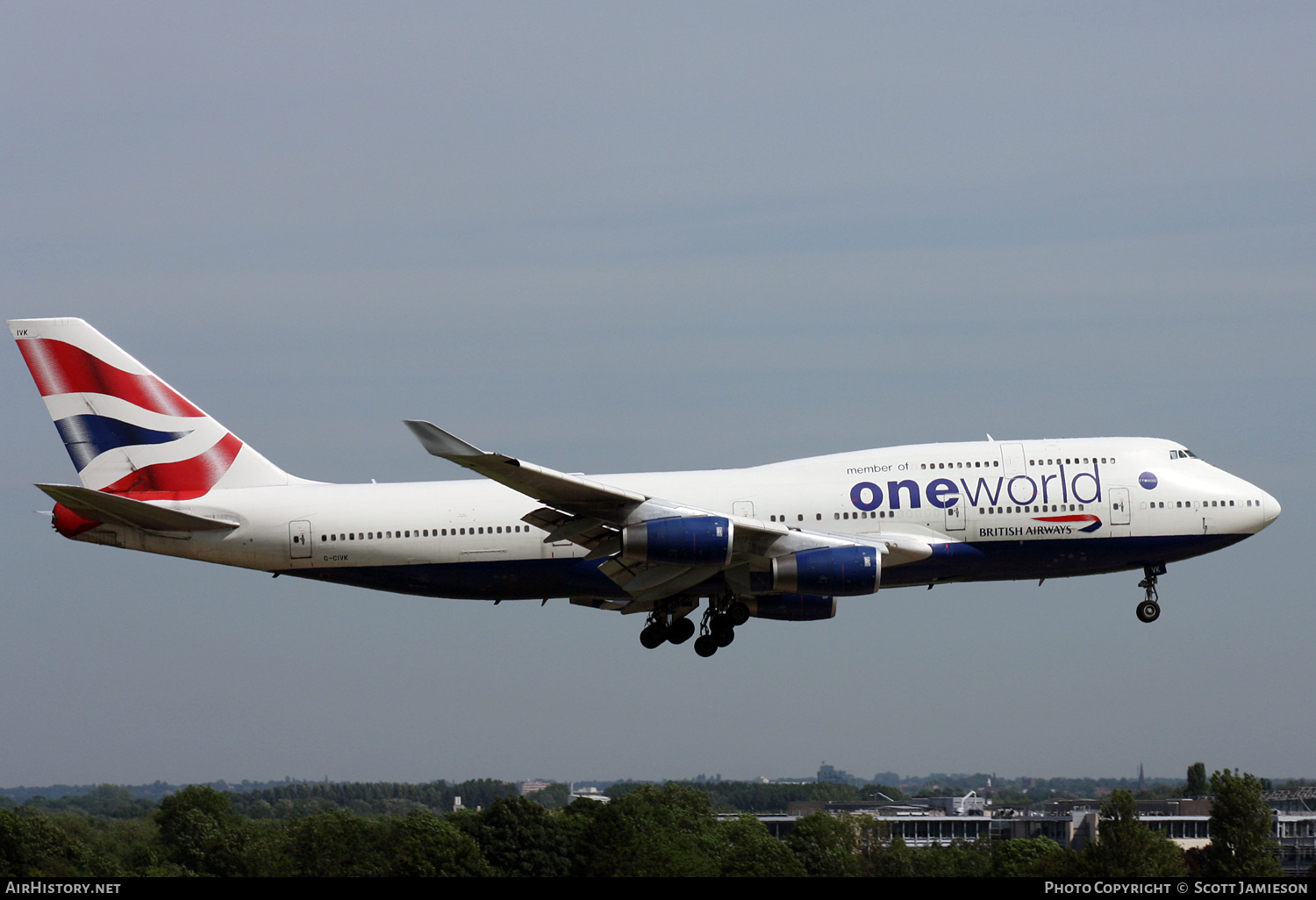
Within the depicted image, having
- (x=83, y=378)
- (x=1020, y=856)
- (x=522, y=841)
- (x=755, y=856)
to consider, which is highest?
(x=83, y=378)

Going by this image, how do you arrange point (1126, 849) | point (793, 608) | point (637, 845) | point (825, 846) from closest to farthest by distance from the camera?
point (793, 608) < point (637, 845) < point (1126, 849) < point (825, 846)

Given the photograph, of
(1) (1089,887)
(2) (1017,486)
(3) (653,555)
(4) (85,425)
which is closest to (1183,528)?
(2) (1017,486)

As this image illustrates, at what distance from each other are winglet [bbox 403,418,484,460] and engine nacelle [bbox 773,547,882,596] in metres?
9.60

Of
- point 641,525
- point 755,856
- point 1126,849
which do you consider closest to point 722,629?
point 641,525

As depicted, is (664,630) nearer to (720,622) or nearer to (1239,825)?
(720,622)

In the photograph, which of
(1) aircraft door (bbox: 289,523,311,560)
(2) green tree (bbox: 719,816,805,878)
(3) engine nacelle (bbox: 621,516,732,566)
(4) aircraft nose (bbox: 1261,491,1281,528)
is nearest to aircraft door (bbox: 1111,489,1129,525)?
(4) aircraft nose (bbox: 1261,491,1281,528)

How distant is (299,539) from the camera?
45844mm

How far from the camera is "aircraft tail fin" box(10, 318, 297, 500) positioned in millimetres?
47500

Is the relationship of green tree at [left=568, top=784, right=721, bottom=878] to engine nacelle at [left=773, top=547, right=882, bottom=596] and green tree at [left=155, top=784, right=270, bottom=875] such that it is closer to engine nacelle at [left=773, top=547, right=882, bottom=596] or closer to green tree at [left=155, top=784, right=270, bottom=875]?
green tree at [left=155, top=784, right=270, bottom=875]

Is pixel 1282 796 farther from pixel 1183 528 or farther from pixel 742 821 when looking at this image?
pixel 1183 528

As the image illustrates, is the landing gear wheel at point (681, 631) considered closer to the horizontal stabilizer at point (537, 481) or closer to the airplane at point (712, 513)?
the airplane at point (712, 513)

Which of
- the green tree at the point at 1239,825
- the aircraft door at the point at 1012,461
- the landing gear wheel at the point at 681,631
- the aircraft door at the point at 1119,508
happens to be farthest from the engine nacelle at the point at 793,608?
the green tree at the point at 1239,825

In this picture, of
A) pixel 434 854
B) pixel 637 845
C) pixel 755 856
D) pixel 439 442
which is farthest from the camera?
pixel 755 856

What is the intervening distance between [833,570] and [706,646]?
19.6 ft
